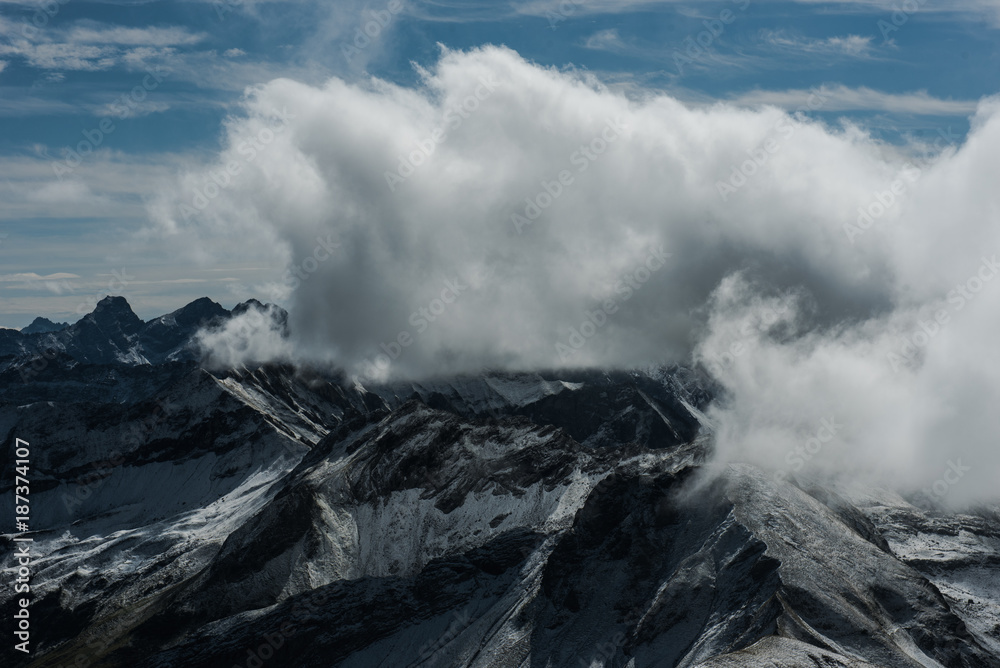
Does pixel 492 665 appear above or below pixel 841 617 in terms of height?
below

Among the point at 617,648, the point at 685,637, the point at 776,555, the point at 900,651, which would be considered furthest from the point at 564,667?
the point at 900,651

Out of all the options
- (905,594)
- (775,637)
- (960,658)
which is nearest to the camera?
(775,637)

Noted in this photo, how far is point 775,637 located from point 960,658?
140 feet

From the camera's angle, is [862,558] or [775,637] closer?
[775,637]

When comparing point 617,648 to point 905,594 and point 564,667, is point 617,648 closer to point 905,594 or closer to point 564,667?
point 564,667

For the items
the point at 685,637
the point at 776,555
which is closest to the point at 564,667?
the point at 685,637

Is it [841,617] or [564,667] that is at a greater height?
[841,617]

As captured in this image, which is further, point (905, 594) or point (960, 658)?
point (905, 594)

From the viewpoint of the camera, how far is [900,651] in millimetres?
166000

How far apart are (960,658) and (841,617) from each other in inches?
908

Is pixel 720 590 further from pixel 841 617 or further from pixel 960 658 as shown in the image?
pixel 960 658

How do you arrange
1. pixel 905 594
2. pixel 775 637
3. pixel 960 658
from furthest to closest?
pixel 905 594 < pixel 960 658 < pixel 775 637

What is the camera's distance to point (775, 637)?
158 meters

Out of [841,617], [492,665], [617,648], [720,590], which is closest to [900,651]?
[841,617]
